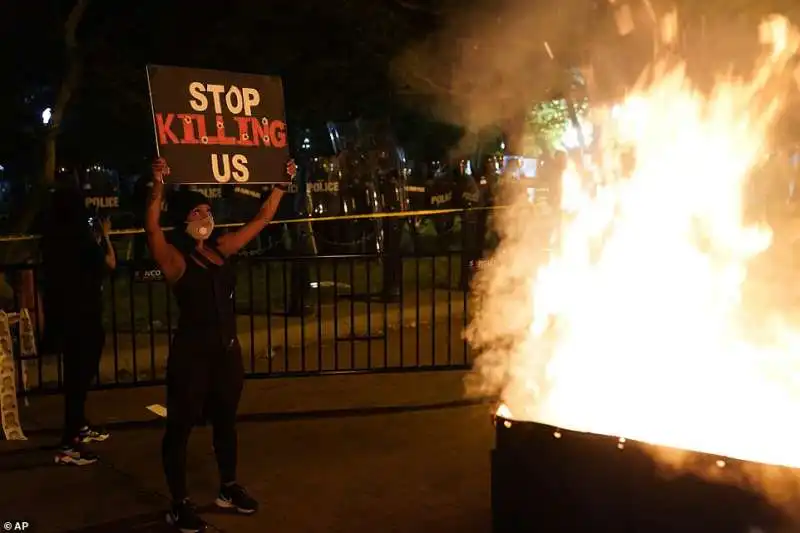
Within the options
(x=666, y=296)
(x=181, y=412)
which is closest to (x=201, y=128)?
(x=181, y=412)

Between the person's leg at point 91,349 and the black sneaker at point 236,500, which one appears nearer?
the black sneaker at point 236,500

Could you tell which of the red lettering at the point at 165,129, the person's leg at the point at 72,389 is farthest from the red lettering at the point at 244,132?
the person's leg at the point at 72,389

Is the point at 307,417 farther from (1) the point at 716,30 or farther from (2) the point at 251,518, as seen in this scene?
(1) the point at 716,30

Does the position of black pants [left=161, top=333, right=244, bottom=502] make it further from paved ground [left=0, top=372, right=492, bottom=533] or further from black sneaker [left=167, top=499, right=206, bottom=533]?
paved ground [left=0, top=372, right=492, bottom=533]

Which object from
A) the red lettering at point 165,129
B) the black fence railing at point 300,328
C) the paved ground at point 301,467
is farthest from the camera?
the black fence railing at point 300,328

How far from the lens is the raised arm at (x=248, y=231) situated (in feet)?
16.4

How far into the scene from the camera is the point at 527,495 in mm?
4168

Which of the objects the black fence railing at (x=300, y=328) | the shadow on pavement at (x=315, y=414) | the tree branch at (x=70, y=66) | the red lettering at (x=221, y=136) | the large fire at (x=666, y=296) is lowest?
the shadow on pavement at (x=315, y=414)

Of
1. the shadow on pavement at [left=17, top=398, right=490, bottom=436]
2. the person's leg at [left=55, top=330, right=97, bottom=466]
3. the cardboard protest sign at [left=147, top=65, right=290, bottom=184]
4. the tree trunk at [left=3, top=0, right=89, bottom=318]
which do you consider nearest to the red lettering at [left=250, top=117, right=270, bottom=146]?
the cardboard protest sign at [left=147, top=65, right=290, bottom=184]

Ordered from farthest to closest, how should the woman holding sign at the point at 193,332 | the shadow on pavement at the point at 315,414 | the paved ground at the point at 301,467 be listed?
the shadow on pavement at the point at 315,414, the paved ground at the point at 301,467, the woman holding sign at the point at 193,332

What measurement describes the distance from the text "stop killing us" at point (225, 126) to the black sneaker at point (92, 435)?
2.07 m

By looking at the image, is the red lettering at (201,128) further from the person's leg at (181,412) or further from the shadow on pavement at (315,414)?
the shadow on pavement at (315,414)

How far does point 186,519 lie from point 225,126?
7.73 ft

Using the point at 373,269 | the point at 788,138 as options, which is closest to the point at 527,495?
the point at 788,138
